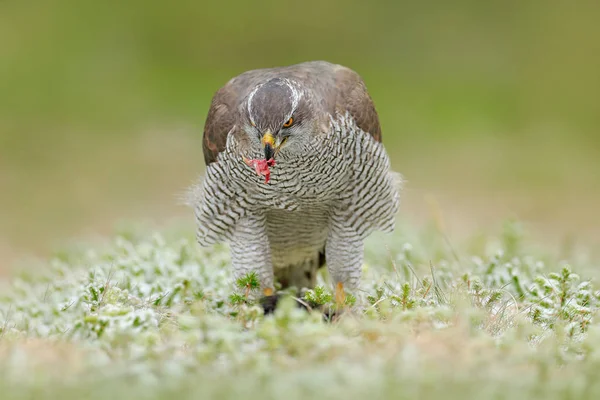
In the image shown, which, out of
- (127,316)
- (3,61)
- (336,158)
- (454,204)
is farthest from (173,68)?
(127,316)

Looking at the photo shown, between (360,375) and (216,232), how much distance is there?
8.68 ft

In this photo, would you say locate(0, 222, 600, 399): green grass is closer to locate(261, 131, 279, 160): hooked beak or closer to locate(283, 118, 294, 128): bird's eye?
locate(261, 131, 279, 160): hooked beak

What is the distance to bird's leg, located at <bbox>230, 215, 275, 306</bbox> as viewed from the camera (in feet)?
18.5

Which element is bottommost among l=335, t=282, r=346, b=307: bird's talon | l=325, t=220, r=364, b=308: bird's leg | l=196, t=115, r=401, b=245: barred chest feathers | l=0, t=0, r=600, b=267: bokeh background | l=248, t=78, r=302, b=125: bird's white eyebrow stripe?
l=335, t=282, r=346, b=307: bird's talon

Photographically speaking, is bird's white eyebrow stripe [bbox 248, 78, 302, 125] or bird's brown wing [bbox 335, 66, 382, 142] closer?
bird's white eyebrow stripe [bbox 248, 78, 302, 125]

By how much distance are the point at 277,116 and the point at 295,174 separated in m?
0.41

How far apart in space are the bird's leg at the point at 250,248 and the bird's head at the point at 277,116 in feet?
2.37

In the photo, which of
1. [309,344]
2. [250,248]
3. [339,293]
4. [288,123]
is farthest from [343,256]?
[309,344]

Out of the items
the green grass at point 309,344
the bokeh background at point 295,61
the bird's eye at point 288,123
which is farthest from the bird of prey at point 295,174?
the bokeh background at point 295,61

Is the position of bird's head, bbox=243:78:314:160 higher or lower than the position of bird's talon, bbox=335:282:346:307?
higher

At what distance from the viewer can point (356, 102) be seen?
548 cm

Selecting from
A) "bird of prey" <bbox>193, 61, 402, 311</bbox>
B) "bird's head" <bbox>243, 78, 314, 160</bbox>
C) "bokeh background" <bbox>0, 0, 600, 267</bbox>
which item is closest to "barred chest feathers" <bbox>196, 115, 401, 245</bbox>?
"bird of prey" <bbox>193, 61, 402, 311</bbox>

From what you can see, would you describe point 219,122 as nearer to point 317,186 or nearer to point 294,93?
point 294,93

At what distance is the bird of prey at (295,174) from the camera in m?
5.07
